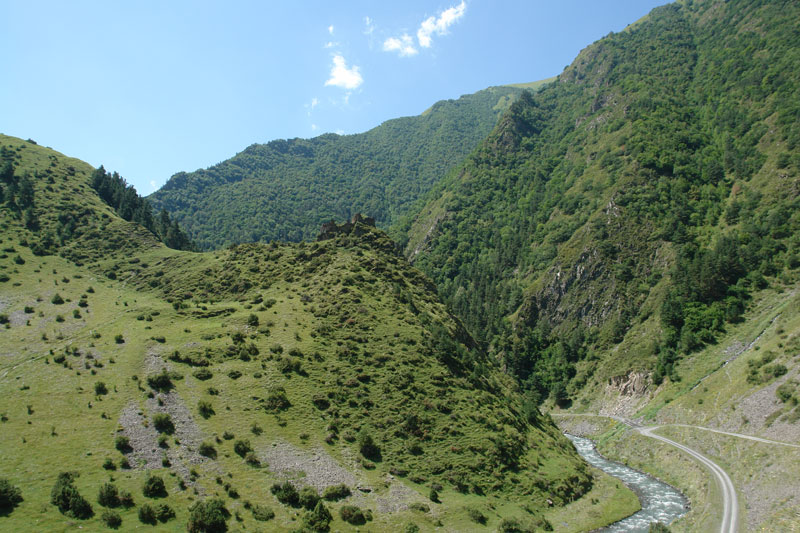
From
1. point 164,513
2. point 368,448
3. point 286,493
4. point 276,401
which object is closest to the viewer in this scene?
point 164,513

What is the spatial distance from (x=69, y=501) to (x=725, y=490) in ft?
233

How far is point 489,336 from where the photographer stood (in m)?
164

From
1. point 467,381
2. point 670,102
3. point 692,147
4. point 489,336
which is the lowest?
point 489,336

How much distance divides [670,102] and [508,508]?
215038 mm

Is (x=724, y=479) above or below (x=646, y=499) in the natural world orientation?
above

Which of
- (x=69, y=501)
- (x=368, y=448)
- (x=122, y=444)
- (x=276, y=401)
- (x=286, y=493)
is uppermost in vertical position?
(x=122, y=444)

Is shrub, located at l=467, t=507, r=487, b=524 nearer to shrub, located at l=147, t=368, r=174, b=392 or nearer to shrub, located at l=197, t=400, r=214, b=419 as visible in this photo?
shrub, located at l=197, t=400, r=214, b=419


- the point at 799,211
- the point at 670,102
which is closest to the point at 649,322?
the point at 799,211

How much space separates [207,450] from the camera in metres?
46.4

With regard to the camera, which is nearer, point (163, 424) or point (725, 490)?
point (163, 424)

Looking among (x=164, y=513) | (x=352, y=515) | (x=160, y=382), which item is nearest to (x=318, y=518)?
(x=352, y=515)

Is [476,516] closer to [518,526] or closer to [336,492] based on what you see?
[518,526]

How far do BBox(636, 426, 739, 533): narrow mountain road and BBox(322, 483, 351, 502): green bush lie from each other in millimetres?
38733

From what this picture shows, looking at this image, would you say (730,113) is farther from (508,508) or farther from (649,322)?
(508,508)
